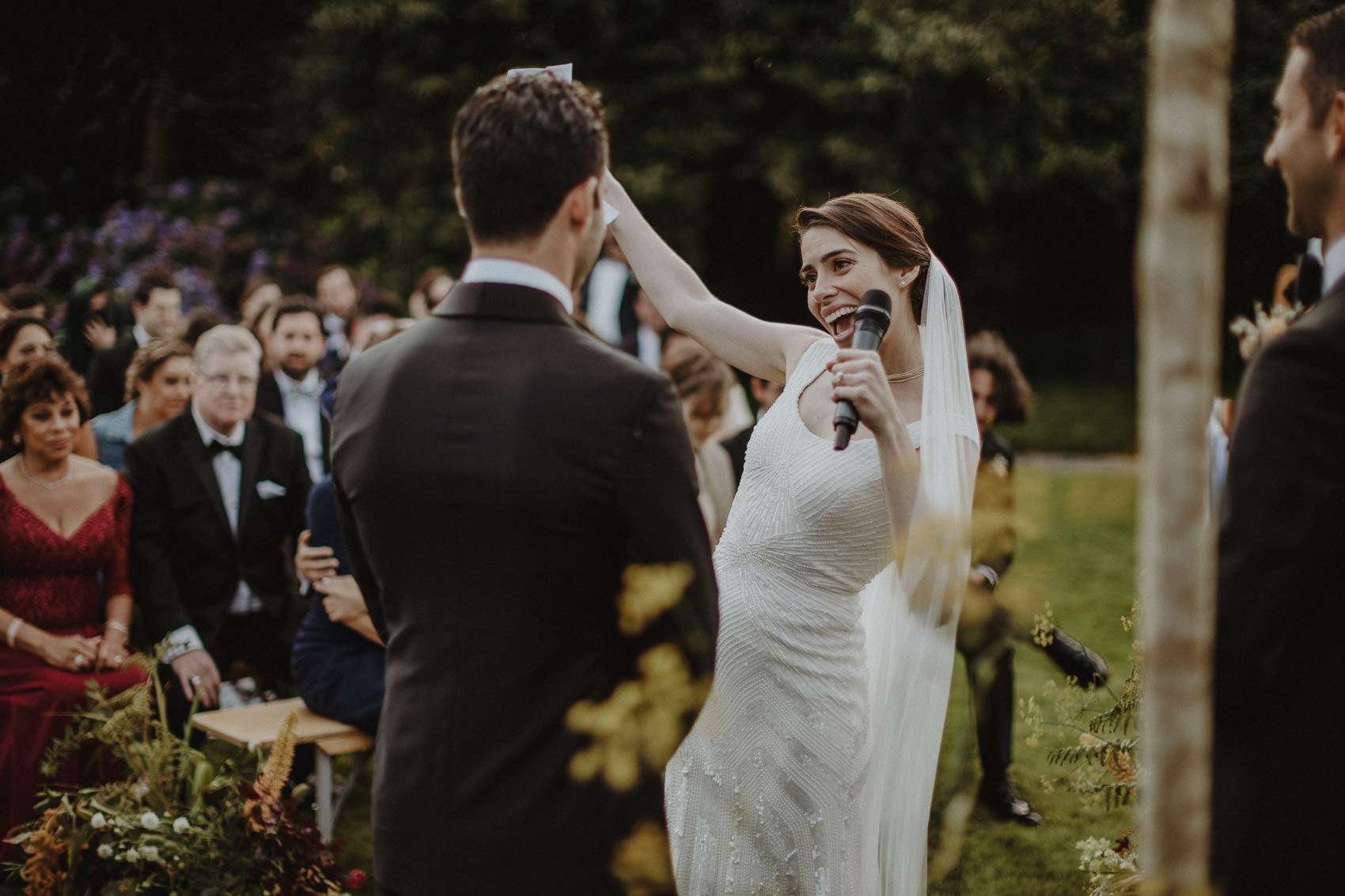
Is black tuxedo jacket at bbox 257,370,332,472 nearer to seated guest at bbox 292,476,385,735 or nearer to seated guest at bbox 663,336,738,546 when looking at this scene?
seated guest at bbox 663,336,738,546

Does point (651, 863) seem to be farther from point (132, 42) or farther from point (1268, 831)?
point (132, 42)

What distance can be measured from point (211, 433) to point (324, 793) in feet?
6.07

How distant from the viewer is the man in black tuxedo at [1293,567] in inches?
49.8

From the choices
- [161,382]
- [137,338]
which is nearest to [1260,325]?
[161,382]

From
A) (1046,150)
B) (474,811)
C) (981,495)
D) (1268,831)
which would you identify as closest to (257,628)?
(981,495)

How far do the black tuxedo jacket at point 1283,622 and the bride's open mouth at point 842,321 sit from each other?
1.37m

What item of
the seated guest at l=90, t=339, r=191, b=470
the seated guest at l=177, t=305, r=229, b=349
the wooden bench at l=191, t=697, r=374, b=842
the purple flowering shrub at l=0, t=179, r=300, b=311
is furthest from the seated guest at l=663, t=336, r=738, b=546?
the purple flowering shrub at l=0, t=179, r=300, b=311

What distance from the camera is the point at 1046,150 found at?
15484mm

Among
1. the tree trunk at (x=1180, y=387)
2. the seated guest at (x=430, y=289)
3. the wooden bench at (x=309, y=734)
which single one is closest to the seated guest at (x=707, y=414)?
the wooden bench at (x=309, y=734)

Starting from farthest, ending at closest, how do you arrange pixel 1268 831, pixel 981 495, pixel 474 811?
pixel 981 495, pixel 474 811, pixel 1268 831

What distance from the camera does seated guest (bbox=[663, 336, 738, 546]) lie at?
5391mm

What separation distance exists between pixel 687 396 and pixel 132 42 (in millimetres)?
14301

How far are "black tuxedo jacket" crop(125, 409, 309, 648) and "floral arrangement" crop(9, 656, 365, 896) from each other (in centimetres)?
125

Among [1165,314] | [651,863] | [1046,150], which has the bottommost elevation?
[651,863]
